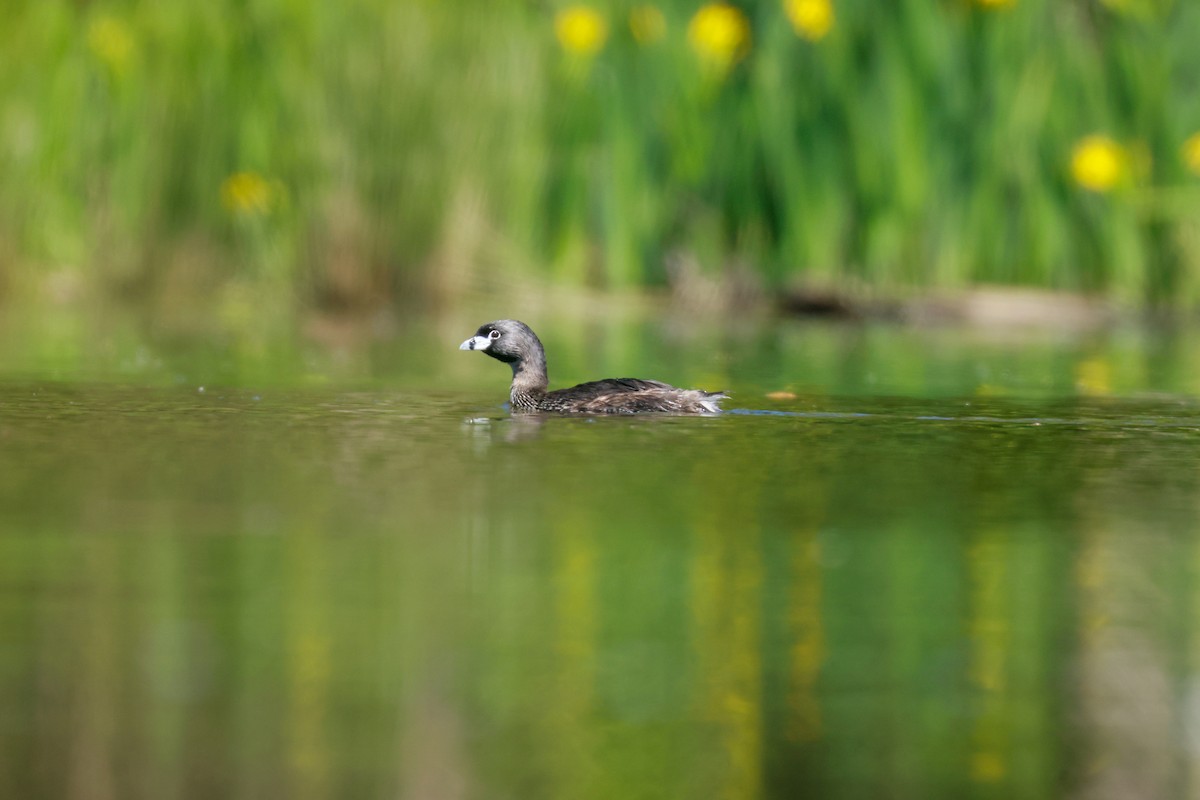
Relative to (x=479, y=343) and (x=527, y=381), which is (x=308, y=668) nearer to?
(x=527, y=381)

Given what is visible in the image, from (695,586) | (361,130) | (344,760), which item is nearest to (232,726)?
(344,760)

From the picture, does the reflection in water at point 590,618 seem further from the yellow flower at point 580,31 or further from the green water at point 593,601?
the yellow flower at point 580,31

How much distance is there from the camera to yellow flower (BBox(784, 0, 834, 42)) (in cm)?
1568

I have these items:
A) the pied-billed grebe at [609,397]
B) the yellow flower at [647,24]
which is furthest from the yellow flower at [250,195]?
the pied-billed grebe at [609,397]

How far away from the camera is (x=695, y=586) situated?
512 cm

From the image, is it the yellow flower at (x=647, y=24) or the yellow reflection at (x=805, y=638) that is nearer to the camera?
the yellow reflection at (x=805, y=638)

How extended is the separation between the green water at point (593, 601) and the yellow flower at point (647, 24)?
7897mm

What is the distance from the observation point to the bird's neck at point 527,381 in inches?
375

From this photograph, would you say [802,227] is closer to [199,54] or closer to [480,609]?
[199,54]

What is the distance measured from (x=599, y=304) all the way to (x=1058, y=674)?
12.7 metres

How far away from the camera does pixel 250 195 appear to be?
16.5 metres

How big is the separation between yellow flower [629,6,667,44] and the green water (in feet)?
25.9

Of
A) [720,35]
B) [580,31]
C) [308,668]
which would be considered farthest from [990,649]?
[580,31]

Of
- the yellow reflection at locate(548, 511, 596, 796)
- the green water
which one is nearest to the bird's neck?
the green water
